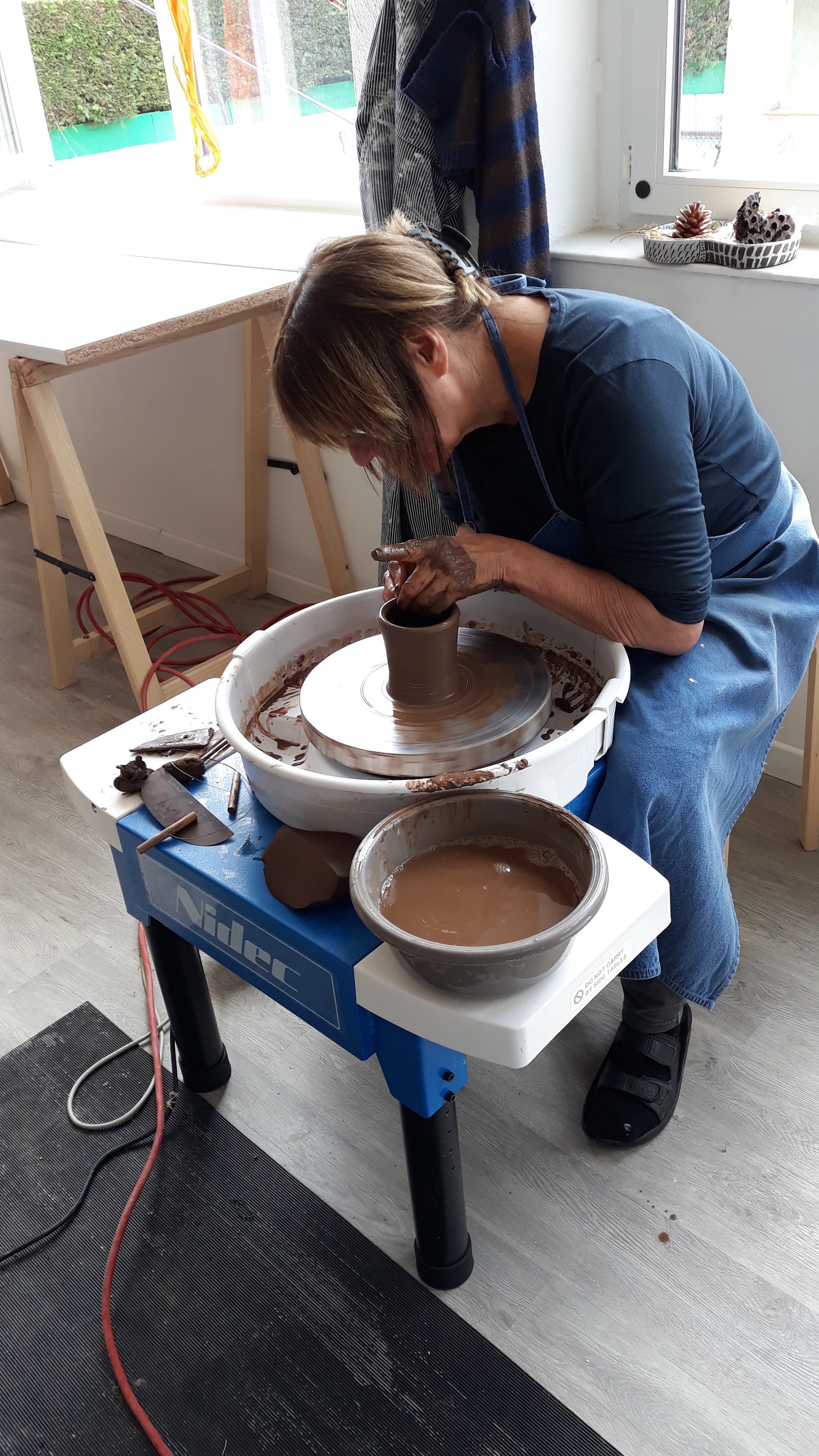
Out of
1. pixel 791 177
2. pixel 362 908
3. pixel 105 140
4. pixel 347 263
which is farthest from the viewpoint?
pixel 105 140

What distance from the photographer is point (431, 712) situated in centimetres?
112

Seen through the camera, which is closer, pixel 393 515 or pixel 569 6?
pixel 569 6

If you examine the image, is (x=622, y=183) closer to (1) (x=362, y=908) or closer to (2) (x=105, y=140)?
(1) (x=362, y=908)

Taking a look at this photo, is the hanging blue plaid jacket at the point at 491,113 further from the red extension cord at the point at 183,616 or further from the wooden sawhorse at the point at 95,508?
the red extension cord at the point at 183,616

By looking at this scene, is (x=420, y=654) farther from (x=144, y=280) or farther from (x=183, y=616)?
(x=183, y=616)

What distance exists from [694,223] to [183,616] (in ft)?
5.57

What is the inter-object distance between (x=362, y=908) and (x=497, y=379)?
672 mm

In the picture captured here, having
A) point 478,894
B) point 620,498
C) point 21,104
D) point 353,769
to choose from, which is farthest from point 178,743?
point 21,104

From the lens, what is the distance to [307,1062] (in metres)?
1.52

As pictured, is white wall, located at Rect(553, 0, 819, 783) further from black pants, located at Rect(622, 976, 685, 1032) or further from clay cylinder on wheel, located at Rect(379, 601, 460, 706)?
clay cylinder on wheel, located at Rect(379, 601, 460, 706)

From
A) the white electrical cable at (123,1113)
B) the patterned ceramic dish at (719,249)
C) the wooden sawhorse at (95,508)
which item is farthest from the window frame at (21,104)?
the white electrical cable at (123,1113)

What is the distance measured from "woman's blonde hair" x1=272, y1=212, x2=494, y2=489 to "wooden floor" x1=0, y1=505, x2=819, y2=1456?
3.02 feet

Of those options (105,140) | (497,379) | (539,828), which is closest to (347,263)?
(497,379)

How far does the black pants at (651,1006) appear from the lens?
4.37 feet
